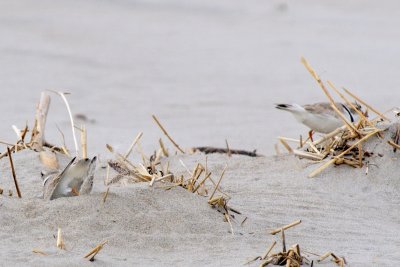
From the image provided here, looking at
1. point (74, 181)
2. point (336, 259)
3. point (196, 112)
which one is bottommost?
point (196, 112)

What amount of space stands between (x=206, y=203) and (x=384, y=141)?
4.99 feet

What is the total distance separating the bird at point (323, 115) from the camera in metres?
6.42

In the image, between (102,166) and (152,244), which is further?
(102,166)

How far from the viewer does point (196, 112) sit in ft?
34.2

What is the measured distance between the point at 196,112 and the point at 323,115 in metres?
4.00

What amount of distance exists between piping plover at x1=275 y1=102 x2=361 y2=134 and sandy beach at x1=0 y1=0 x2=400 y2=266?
431 mm

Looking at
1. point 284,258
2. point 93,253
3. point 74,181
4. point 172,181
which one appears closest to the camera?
point 93,253

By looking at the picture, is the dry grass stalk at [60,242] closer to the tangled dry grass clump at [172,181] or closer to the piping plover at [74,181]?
the piping plover at [74,181]

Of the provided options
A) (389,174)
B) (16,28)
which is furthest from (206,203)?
(16,28)

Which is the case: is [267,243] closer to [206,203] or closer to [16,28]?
[206,203]

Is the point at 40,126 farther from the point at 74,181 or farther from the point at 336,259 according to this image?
the point at 336,259

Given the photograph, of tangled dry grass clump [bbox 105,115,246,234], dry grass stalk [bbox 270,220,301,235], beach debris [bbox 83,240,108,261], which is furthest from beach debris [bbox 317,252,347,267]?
beach debris [bbox 83,240,108,261]

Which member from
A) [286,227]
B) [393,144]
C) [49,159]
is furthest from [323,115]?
[286,227]

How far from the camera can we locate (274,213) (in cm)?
507
